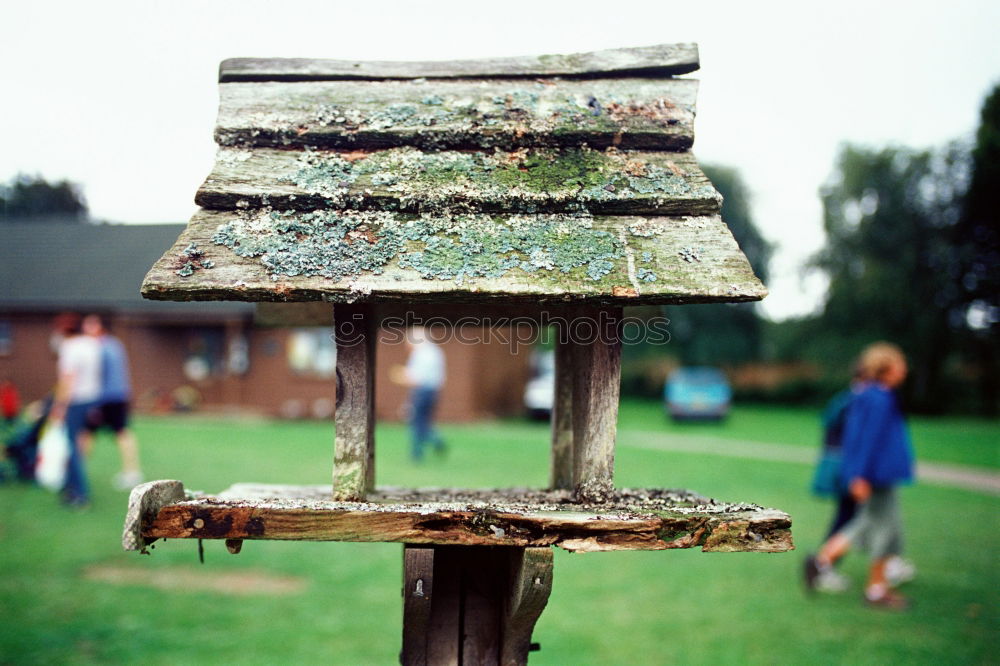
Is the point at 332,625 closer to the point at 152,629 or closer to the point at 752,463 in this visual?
the point at 152,629

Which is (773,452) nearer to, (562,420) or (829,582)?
(829,582)

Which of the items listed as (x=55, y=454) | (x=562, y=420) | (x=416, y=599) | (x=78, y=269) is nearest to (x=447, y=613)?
Answer: (x=416, y=599)

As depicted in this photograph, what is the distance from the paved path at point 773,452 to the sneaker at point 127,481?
9.93m

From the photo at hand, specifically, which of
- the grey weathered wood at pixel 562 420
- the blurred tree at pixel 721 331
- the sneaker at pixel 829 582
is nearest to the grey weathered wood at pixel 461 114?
the grey weathered wood at pixel 562 420

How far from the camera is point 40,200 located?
19.2m

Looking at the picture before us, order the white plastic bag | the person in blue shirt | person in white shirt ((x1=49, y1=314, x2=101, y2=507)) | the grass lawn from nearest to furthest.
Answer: the grass lawn, person in white shirt ((x1=49, y1=314, x2=101, y2=507)), the white plastic bag, the person in blue shirt

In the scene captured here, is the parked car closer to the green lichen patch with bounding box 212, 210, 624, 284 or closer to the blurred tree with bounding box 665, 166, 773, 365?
the blurred tree with bounding box 665, 166, 773, 365

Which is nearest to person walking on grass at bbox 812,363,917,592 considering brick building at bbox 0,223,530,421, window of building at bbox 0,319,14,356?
brick building at bbox 0,223,530,421

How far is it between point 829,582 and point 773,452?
9.66 meters

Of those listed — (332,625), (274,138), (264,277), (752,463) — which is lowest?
(752,463)

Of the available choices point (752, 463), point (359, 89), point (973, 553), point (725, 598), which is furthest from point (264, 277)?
point (752, 463)

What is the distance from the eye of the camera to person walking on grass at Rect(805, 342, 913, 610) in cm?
622

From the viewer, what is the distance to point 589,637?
5457mm

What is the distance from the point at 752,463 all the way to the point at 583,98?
12.8m
